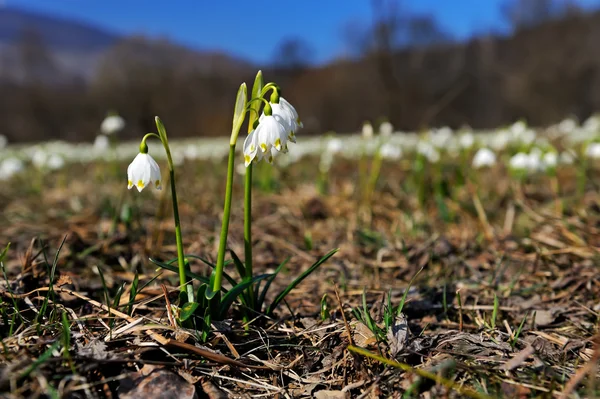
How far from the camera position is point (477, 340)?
4.74ft

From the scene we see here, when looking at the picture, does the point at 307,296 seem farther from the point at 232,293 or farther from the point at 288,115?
the point at 288,115

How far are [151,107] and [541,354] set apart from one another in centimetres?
2157

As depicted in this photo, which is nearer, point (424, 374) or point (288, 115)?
point (424, 374)

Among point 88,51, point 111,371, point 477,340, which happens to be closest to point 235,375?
point 111,371

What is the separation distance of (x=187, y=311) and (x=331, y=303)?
70 cm

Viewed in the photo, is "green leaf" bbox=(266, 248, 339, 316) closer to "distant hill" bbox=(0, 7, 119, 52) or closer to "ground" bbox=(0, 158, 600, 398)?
"ground" bbox=(0, 158, 600, 398)

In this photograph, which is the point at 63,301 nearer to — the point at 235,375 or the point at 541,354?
the point at 235,375

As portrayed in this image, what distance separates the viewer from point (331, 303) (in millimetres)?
1939

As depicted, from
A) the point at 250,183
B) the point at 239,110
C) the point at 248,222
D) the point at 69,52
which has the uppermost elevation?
the point at 69,52

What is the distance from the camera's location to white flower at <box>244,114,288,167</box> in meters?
1.30

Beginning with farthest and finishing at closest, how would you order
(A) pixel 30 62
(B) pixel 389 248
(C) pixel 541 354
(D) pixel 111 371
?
(A) pixel 30 62
(B) pixel 389 248
(C) pixel 541 354
(D) pixel 111 371

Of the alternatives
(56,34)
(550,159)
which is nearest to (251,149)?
(550,159)

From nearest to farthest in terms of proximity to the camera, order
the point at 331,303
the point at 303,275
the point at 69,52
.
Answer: the point at 303,275 < the point at 331,303 < the point at 69,52

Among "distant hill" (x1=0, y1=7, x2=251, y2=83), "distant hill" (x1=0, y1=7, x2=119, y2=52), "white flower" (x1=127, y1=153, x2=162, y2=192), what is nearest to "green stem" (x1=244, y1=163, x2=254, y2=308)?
"white flower" (x1=127, y1=153, x2=162, y2=192)
